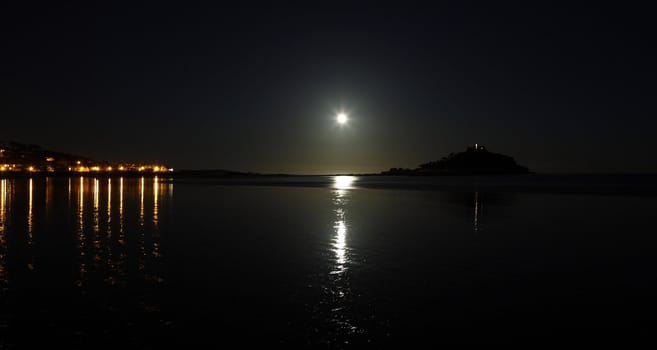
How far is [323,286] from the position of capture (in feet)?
43.8

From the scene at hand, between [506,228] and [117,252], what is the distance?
813 inches

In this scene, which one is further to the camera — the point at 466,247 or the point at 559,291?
the point at 466,247

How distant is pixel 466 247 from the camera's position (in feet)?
66.5

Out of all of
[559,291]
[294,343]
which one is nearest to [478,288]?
[559,291]

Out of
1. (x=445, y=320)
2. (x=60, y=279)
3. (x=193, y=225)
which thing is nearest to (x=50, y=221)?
(x=193, y=225)

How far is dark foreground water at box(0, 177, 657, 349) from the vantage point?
31.9 feet

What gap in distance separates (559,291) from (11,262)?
59.3 feet

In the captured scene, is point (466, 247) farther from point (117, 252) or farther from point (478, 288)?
point (117, 252)

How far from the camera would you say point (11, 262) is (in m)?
16.4

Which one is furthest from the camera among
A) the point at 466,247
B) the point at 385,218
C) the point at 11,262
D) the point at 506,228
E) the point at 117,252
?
the point at 385,218

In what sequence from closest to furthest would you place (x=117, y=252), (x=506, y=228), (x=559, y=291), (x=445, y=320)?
(x=445, y=320) → (x=559, y=291) → (x=117, y=252) → (x=506, y=228)

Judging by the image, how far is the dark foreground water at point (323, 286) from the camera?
973 centimetres

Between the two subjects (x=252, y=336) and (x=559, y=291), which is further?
(x=559, y=291)

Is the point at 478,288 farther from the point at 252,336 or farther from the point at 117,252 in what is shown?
the point at 117,252
